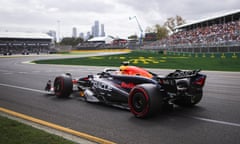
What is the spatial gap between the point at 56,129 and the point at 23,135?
615 mm

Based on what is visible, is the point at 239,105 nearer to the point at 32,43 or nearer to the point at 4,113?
the point at 4,113

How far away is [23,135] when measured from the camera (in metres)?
4.22

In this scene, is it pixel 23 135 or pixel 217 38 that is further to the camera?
pixel 217 38

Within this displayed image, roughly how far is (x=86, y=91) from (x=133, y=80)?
5.29ft

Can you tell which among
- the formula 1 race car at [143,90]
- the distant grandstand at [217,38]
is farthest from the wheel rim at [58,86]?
the distant grandstand at [217,38]

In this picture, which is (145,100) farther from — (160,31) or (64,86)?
(160,31)

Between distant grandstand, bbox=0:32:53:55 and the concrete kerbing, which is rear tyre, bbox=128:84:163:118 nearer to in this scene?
the concrete kerbing

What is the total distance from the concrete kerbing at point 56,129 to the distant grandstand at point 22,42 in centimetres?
6269

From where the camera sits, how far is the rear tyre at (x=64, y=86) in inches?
294

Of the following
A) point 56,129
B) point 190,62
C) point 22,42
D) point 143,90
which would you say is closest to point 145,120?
point 143,90

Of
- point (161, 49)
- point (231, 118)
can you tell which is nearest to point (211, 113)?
point (231, 118)

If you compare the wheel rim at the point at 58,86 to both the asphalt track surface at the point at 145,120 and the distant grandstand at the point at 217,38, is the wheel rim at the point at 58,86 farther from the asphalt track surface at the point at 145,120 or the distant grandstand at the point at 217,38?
the distant grandstand at the point at 217,38

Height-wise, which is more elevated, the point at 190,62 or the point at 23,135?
the point at 190,62

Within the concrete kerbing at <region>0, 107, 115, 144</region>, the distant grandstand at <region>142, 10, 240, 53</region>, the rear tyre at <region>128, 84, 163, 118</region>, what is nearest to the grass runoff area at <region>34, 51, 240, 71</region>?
the distant grandstand at <region>142, 10, 240, 53</region>
